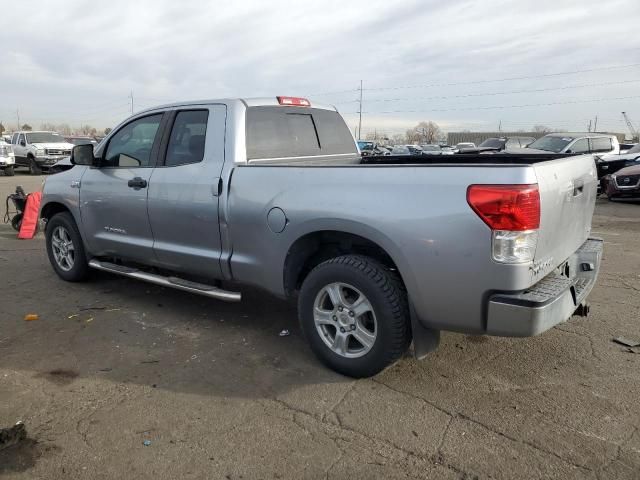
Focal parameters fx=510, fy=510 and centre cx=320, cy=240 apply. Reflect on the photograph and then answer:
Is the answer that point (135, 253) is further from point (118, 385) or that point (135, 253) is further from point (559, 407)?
point (559, 407)

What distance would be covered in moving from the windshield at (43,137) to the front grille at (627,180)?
80.4ft

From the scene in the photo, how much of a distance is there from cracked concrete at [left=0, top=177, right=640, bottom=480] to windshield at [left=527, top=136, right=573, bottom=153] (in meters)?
12.8

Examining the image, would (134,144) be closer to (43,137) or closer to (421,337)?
(421,337)

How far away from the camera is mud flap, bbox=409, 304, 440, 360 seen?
3.14m

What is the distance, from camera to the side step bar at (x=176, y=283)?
4.06 meters

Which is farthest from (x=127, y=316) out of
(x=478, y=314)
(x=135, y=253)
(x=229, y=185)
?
(x=478, y=314)

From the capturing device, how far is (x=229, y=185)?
154 inches

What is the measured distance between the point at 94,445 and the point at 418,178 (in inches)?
91.9

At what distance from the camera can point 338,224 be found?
3297mm

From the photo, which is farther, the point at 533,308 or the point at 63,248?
the point at 63,248

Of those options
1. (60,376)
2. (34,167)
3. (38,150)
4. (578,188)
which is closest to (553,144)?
(578,188)

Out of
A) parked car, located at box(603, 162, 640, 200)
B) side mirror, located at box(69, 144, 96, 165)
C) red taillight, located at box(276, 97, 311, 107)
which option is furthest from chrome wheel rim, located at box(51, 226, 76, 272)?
parked car, located at box(603, 162, 640, 200)

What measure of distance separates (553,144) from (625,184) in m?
3.87

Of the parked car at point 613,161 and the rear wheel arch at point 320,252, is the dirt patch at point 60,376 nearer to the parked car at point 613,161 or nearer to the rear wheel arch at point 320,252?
the rear wheel arch at point 320,252
